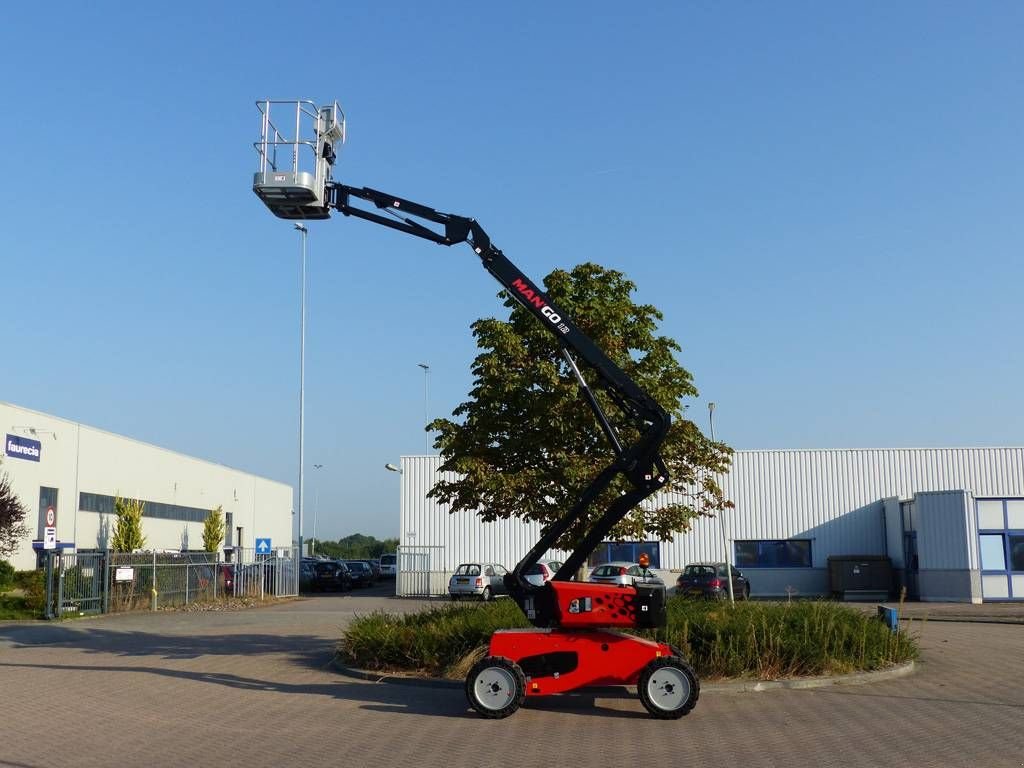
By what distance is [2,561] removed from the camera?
3089 cm

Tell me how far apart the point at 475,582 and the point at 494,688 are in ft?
79.4

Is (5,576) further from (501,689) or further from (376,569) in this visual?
(376,569)

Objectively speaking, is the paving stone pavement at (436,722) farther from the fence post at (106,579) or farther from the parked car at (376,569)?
the parked car at (376,569)

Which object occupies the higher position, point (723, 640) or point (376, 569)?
point (723, 640)

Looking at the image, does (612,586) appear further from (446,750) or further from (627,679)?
(446,750)

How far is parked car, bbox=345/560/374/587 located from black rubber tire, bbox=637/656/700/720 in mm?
39466

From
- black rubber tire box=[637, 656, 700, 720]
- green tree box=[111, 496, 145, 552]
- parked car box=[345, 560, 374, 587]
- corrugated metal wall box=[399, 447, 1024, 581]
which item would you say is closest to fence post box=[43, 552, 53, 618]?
green tree box=[111, 496, 145, 552]

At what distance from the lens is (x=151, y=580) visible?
32.6 m

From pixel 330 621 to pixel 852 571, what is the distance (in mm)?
19618

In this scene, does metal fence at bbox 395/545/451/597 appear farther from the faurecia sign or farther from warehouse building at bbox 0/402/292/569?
the faurecia sign

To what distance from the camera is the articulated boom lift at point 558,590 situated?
37.3ft

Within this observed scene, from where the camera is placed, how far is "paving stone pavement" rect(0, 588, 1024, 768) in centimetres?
942

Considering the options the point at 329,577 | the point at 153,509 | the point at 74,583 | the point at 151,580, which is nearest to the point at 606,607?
the point at 74,583

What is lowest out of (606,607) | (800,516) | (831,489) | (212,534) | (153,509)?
(606,607)
